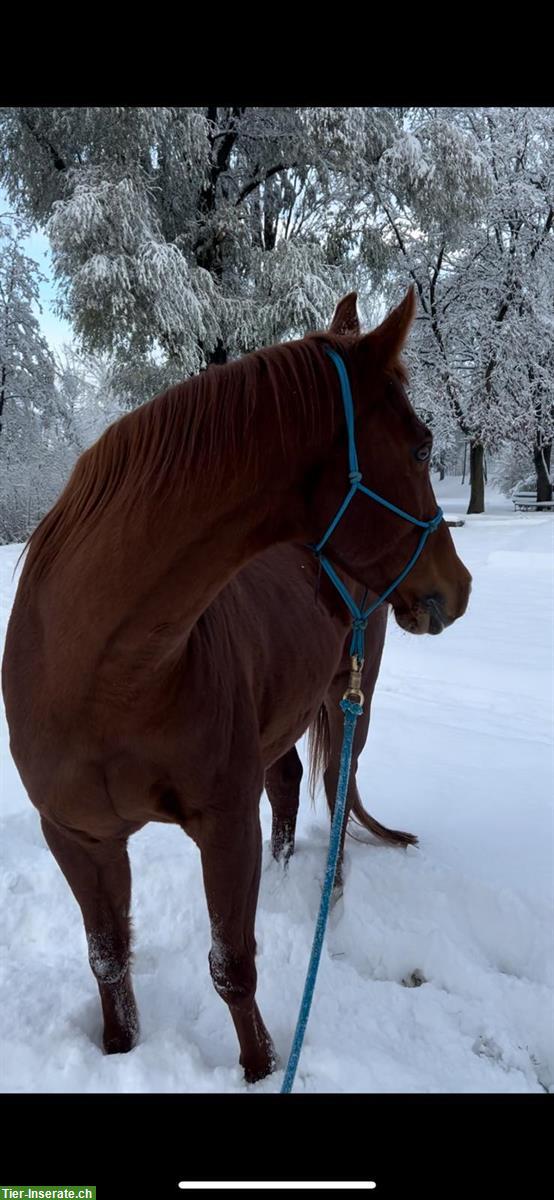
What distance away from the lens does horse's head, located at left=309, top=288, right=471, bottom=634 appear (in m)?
1.17

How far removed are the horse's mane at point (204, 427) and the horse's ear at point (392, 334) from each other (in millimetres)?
66

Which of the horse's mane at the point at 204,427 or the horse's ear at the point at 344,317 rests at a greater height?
the horse's ear at the point at 344,317

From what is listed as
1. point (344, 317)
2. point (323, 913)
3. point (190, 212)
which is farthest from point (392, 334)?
point (190, 212)

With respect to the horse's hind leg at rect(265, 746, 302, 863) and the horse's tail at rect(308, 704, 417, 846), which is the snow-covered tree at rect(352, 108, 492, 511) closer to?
the horse's tail at rect(308, 704, 417, 846)

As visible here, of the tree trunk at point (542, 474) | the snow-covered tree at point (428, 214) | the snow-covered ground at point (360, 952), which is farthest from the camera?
the tree trunk at point (542, 474)

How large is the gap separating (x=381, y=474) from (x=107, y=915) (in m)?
1.30

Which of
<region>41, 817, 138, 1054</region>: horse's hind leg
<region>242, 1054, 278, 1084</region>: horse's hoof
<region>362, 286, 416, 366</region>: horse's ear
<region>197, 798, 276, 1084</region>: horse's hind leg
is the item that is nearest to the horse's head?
Result: <region>362, 286, 416, 366</region>: horse's ear

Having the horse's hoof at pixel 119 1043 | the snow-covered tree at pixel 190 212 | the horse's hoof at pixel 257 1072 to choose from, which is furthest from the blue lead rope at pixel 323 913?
the snow-covered tree at pixel 190 212

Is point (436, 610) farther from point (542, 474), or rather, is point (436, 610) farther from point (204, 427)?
point (542, 474)

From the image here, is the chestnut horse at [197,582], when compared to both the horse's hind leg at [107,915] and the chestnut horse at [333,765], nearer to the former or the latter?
the horse's hind leg at [107,915]

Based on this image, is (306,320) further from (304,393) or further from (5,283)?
(5,283)

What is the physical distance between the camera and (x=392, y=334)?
1.16 metres

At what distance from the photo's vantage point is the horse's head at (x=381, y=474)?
1.17 m
